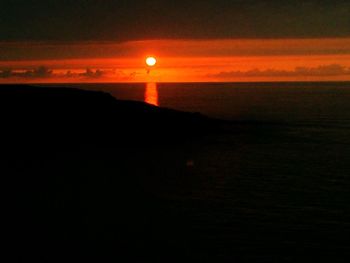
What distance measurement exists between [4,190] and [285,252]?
29.3 meters

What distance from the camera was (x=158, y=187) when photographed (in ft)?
180

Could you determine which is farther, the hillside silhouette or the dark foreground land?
the hillside silhouette

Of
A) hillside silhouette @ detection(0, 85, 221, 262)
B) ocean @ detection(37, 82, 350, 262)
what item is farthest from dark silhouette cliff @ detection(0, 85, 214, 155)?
ocean @ detection(37, 82, 350, 262)

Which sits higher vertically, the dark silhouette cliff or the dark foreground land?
the dark silhouette cliff

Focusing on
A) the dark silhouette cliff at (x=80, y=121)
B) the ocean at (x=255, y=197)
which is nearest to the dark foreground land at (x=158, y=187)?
the ocean at (x=255, y=197)

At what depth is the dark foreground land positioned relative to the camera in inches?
1387

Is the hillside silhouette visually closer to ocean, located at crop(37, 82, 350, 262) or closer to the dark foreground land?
the dark foreground land

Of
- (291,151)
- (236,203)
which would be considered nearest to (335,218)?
(236,203)

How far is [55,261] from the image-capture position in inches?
1275

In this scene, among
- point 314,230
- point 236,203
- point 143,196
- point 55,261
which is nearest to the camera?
point 55,261

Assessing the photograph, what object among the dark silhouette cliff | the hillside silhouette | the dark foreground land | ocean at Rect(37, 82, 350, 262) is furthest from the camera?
the dark silhouette cliff

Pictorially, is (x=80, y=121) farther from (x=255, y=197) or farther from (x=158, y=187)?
(x=255, y=197)

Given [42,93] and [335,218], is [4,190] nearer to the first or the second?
[335,218]

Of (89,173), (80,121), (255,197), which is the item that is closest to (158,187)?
(255,197)
